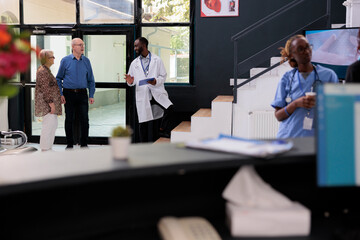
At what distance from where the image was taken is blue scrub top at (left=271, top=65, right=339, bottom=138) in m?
2.88

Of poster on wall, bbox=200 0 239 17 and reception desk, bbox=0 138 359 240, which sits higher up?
poster on wall, bbox=200 0 239 17

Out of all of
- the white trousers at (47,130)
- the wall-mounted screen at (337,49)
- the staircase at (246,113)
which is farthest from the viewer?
the white trousers at (47,130)

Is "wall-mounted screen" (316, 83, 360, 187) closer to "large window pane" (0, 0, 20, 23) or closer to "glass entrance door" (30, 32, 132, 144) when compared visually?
"glass entrance door" (30, 32, 132, 144)

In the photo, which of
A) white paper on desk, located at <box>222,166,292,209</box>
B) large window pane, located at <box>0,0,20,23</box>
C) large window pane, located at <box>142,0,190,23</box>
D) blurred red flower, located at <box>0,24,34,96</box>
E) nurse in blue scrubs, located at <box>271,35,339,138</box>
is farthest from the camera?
large window pane, located at <box>0,0,20,23</box>

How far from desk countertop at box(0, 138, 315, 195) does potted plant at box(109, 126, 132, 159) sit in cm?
3

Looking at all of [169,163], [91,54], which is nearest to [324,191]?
[169,163]

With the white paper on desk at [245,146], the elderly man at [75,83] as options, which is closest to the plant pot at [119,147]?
the white paper on desk at [245,146]

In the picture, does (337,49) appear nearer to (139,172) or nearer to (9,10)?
(139,172)

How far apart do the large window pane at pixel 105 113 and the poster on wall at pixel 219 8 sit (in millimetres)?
1836

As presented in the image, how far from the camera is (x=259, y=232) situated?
158cm

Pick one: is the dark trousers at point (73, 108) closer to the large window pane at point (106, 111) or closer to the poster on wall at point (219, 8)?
the large window pane at point (106, 111)

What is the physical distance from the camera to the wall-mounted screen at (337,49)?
5.17 m

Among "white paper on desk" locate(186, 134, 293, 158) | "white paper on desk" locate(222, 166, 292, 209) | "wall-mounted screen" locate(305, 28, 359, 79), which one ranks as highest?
"wall-mounted screen" locate(305, 28, 359, 79)

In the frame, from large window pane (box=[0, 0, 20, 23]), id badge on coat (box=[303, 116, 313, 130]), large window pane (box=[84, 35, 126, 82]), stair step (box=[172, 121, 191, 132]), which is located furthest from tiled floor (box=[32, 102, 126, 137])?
id badge on coat (box=[303, 116, 313, 130])
